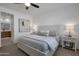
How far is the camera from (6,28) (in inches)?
69.7

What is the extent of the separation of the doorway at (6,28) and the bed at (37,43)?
0.81ft

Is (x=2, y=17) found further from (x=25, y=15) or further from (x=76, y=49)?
(x=76, y=49)

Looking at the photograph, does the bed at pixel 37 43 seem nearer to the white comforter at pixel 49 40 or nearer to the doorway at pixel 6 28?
the white comforter at pixel 49 40

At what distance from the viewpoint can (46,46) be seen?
1841 millimetres

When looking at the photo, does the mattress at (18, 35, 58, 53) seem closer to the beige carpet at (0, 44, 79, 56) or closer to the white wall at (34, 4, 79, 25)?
the beige carpet at (0, 44, 79, 56)

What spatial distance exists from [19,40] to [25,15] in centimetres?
63

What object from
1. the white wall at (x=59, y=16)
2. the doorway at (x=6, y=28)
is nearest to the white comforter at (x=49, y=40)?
the white wall at (x=59, y=16)

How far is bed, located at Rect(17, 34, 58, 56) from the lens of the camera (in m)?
1.78

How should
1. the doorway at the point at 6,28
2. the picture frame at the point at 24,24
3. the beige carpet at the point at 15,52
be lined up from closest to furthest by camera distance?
the beige carpet at the point at 15,52, the doorway at the point at 6,28, the picture frame at the point at 24,24

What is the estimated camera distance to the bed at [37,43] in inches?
69.9

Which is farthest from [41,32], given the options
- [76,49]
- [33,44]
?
[76,49]

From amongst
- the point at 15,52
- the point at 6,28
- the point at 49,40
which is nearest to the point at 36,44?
the point at 49,40

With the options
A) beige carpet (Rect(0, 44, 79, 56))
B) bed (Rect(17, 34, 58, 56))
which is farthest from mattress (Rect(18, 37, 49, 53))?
beige carpet (Rect(0, 44, 79, 56))

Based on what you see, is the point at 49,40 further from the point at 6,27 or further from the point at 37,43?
the point at 6,27
